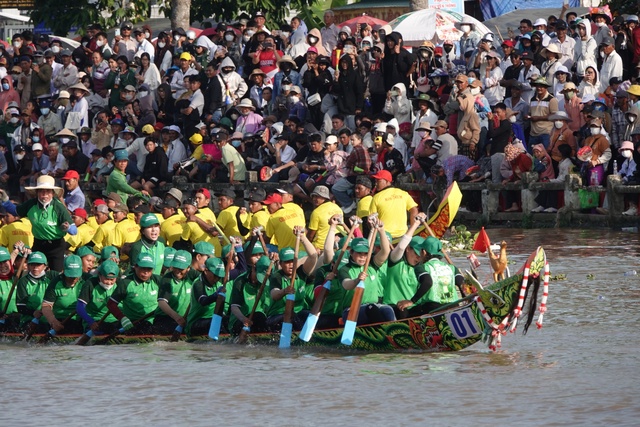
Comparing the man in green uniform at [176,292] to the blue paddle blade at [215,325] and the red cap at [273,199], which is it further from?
the red cap at [273,199]

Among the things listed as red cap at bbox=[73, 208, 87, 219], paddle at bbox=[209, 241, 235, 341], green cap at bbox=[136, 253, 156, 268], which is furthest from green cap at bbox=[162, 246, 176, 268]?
red cap at bbox=[73, 208, 87, 219]

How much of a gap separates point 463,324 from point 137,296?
3377 millimetres

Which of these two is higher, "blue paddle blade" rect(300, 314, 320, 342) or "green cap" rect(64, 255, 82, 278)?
"green cap" rect(64, 255, 82, 278)

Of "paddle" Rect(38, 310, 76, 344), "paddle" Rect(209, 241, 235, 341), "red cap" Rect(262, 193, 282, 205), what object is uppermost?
"red cap" Rect(262, 193, 282, 205)

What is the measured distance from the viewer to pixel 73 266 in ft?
45.2

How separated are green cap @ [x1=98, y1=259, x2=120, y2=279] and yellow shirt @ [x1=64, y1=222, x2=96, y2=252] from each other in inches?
138

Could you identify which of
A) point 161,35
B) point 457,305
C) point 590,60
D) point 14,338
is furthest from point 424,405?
point 161,35

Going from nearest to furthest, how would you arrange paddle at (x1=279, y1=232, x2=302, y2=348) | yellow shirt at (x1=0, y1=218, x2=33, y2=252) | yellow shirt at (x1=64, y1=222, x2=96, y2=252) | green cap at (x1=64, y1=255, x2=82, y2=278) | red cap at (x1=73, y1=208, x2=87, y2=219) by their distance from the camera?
paddle at (x1=279, y1=232, x2=302, y2=348)
green cap at (x1=64, y1=255, x2=82, y2=278)
yellow shirt at (x1=0, y1=218, x2=33, y2=252)
yellow shirt at (x1=64, y1=222, x2=96, y2=252)
red cap at (x1=73, y1=208, x2=87, y2=219)

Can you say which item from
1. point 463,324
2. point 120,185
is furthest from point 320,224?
point 120,185

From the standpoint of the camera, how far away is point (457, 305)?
11828 mm

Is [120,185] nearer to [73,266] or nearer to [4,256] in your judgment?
[4,256]

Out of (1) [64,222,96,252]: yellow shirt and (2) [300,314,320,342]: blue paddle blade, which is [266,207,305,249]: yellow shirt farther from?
(2) [300,314,320,342]: blue paddle blade

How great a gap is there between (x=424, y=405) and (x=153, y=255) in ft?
15.8

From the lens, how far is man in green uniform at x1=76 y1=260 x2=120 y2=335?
1357cm
